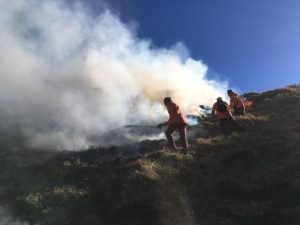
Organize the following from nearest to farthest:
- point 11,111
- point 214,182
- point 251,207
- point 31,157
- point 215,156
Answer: point 251,207, point 214,182, point 215,156, point 31,157, point 11,111

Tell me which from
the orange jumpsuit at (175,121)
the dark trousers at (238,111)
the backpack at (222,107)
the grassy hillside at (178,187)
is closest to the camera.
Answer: the grassy hillside at (178,187)

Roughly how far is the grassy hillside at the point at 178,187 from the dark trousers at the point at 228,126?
443 mm

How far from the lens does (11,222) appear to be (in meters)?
12.4

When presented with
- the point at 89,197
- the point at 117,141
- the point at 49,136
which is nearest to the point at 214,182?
the point at 89,197

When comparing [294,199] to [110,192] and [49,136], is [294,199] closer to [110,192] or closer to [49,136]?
[110,192]

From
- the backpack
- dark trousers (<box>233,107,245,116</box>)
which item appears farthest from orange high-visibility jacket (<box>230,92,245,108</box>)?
the backpack

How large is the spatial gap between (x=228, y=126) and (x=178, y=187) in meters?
5.85

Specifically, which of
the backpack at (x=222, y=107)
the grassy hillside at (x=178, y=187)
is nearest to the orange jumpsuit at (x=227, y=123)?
the backpack at (x=222, y=107)

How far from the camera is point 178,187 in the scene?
12703mm

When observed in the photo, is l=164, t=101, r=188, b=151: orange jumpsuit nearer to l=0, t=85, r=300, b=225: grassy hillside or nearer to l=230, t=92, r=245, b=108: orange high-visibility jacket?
l=0, t=85, r=300, b=225: grassy hillside

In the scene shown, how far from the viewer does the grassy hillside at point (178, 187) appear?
11328mm

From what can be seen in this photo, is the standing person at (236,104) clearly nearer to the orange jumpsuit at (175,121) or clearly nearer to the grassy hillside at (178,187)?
the grassy hillside at (178,187)

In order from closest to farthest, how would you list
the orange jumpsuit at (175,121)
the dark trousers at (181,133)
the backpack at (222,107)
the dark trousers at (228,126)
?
1. the dark trousers at (181,133)
2. the orange jumpsuit at (175,121)
3. the dark trousers at (228,126)
4. the backpack at (222,107)

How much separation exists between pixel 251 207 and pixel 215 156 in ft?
12.2
